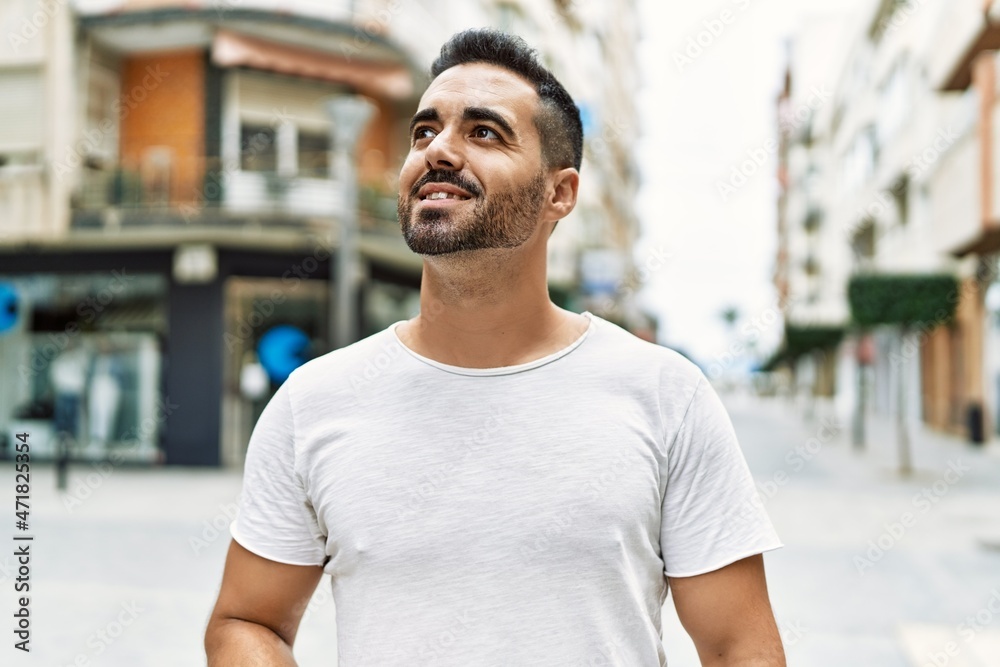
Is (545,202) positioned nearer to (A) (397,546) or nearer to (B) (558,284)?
(A) (397,546)

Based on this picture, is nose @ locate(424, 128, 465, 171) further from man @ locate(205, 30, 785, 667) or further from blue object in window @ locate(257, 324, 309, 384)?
blue object in window @ locate(257, 324, 309, 384)

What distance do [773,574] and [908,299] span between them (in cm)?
999

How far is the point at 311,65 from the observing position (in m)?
17.7

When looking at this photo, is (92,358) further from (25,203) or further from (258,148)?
(258,148)

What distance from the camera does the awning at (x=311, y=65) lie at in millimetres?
16984

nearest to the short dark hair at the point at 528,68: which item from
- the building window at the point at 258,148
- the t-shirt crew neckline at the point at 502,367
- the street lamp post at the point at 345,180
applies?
the t-shirt crew neckline at the point at 502,367

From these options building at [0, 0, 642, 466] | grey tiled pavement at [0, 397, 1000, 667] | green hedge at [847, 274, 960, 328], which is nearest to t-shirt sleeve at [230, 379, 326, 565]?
grey tiled pavement at [0, 397, 1000, 667]

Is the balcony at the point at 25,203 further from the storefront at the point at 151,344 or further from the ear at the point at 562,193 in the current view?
→ the ear at the point at 562,193

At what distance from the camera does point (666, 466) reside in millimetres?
1652

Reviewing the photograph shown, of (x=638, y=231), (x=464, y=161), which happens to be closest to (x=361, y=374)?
(x=464, y=161)

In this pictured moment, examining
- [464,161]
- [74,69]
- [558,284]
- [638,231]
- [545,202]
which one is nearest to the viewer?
[464,161]

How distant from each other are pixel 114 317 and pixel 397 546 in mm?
17079

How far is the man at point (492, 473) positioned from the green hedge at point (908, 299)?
16.1 metres

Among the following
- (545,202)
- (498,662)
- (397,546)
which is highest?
(545,202)
